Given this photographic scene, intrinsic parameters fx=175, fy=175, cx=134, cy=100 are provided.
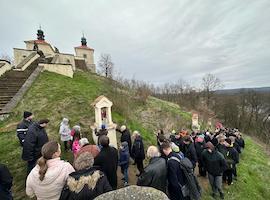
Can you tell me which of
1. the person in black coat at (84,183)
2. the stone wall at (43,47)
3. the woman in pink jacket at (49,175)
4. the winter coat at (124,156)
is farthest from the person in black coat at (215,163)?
the stone wall at (43,47)

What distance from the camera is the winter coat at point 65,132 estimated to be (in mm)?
7145

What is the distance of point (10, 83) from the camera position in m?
15.2

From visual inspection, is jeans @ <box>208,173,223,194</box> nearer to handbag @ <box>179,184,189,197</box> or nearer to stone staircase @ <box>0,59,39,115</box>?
handbag @ <box>179,184,189,197</box>

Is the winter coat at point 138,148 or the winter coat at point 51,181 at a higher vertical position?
the winter coat at point 51,181

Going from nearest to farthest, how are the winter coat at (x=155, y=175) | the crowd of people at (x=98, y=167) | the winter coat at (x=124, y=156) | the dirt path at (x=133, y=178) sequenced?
the crowd of people at (x=98, y=167) < the winter coat at (x=155, y=175) < the winter coat at (x=124, y=156) < the dirt path at (x=133, y=178)

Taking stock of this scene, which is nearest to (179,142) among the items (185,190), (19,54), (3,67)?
(185,190)

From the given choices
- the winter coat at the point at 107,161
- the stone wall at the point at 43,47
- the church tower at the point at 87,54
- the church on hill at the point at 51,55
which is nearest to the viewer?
the winter coat at the point at 107,161

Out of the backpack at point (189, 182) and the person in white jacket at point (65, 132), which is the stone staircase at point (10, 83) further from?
the backpack at point (189, 182)

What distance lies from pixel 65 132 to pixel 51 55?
31.9 m

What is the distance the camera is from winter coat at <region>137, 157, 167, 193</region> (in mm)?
3438

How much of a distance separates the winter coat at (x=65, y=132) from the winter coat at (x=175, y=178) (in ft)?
15.7

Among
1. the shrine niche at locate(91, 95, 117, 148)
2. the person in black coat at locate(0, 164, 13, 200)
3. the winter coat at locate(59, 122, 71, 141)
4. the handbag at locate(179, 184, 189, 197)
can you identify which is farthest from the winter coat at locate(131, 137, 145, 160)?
the person in black coat at locate(0, 164, 13, 200)

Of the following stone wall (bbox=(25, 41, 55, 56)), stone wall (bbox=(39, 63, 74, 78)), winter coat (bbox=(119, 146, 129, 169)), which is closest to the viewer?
winter coat (bbox=(119, 146, 129, 169))

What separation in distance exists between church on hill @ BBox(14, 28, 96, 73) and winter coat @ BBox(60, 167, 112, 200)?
67.7ft
